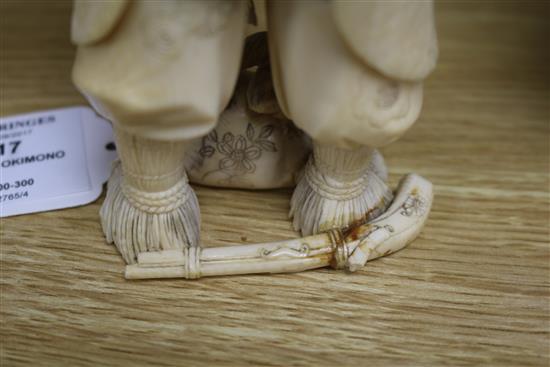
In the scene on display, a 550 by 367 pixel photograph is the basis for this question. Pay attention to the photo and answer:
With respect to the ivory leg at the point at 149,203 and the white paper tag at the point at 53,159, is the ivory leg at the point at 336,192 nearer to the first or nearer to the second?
the ivory leg at the point at 149,203

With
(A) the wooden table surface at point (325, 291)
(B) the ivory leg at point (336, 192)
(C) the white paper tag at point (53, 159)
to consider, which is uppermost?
(B) the ivory leg at point (336, 192)

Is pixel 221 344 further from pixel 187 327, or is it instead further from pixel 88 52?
pixel 88 52

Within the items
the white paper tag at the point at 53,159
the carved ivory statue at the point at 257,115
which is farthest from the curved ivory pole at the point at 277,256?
the white paper tag at the point at 53,159

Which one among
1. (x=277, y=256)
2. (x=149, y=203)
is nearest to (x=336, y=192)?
(x=277, y=256)

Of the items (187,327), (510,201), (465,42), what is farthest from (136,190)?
(465,42)

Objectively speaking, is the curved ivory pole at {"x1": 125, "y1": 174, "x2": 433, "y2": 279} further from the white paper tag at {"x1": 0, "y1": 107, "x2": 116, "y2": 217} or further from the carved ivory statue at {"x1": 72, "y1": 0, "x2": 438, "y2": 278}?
the white paper tag at {"x1": 0, "y1": 107, "x2": 116, "y2": 217}

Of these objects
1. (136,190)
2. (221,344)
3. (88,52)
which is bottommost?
(221,344)
